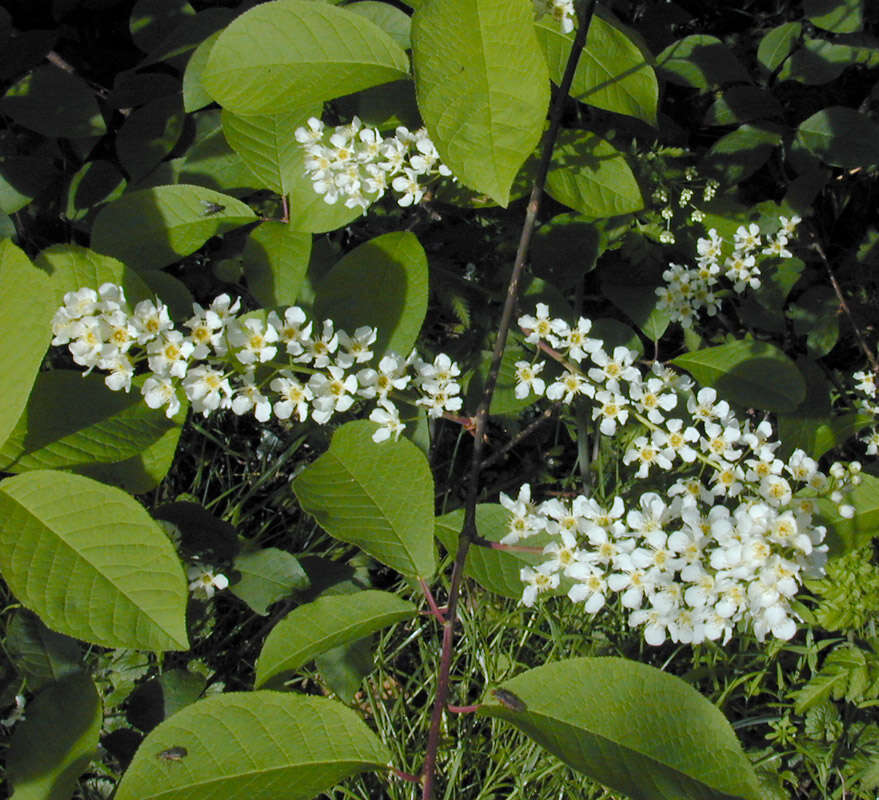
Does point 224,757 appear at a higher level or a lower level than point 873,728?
Answer: higher

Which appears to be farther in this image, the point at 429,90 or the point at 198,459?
the point at 198,459

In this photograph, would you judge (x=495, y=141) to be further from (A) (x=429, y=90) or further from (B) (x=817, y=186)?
(B) (x=817, y=186)

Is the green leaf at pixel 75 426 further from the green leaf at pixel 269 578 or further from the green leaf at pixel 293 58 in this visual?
the green leaf at pixel 293 58

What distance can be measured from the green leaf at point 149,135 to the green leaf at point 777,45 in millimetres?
1754

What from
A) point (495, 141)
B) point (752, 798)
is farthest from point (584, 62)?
point (752, 798)

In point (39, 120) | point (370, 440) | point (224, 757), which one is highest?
point (39, 120)

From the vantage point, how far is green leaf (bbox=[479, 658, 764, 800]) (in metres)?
1.35

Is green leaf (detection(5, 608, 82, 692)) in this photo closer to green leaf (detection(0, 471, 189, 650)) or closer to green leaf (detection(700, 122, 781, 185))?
green leaf (detection(0, 471, 189, 650))

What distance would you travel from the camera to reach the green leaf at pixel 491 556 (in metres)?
1.66

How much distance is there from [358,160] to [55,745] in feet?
4.62

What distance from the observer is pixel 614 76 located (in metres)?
1.60

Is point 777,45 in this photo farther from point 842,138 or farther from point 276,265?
point 276,265

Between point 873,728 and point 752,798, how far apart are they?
3.73 ft

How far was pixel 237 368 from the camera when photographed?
1.49 m
